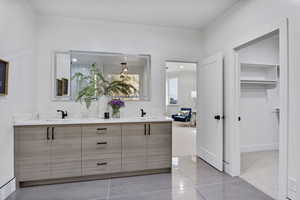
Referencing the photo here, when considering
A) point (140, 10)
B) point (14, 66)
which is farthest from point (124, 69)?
point (14, 66)

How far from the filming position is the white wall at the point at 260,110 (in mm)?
3938

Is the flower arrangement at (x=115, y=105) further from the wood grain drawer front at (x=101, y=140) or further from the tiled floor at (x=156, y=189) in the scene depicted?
the tiled floor at (x=156, y=189)

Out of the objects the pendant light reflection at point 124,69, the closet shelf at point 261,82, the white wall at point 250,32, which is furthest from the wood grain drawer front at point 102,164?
the closet shelf at point 261,82

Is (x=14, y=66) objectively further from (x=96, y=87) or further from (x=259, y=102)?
(x=259, y=102)

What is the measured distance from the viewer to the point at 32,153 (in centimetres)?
239

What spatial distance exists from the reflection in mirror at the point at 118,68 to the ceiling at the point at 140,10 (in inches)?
25.8

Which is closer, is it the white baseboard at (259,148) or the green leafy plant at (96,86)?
the green leafy plant at (96,86)

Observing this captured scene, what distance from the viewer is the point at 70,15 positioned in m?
3.06

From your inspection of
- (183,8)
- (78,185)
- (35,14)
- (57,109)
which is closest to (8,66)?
(57,109)

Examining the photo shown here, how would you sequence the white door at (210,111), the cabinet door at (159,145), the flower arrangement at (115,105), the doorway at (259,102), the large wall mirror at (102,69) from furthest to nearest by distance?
the doorway at (259,102) → the large wall mirror at (102,69) → the flower arrangement at (115,105) → the white door at (210,111) → the cabinet door at (159,145)

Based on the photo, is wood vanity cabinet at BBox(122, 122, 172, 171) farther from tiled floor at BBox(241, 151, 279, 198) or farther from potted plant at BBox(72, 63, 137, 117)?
tiled floor at BBox(241, 151, 279, 198)

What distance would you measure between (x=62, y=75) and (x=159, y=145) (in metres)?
2.10

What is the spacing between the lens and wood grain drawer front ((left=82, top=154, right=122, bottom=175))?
256 centimetres

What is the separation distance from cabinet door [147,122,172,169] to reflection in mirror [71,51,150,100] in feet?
2.69
